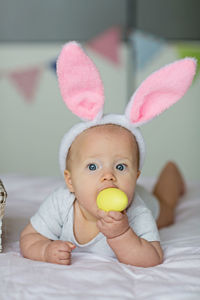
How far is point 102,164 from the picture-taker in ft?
3.49

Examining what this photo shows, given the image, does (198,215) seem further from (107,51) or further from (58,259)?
(107,51)

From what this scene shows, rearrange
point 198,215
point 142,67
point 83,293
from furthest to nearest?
point 142,67
point 198,215
point 83,293

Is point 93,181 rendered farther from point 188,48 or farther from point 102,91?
point 188,48

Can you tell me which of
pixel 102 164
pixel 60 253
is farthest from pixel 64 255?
pixel 102 164

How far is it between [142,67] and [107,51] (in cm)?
24

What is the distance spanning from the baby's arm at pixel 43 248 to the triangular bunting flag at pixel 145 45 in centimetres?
196

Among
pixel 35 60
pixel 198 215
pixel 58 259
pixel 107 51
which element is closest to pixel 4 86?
pixel 35 60

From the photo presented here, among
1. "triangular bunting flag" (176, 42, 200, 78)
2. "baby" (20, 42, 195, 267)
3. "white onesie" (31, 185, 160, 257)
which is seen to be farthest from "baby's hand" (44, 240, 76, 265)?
"triangular bunting flag" (176, 42, 200, 78)

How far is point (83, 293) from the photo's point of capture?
869 millimetres

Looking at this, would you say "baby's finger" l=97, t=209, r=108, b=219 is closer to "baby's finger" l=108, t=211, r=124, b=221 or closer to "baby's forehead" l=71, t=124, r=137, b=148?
"baby's finger" l=108, t=211, r=124, b=221

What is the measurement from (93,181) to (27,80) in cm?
204

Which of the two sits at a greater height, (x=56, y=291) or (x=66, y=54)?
(x=66, y=54)

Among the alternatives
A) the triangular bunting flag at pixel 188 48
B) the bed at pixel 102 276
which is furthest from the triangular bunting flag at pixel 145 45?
the bed at pixel 102 276

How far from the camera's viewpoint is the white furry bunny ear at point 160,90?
1.07 meters
